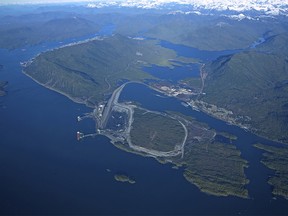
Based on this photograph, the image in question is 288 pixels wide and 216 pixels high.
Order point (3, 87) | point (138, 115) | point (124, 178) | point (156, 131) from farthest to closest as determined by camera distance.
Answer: point (3, 87) → point (138, 115) → point (156, 131) → point (124, 178)

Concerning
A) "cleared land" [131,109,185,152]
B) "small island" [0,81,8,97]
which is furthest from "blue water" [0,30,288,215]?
"small island" [0,81,8,97]

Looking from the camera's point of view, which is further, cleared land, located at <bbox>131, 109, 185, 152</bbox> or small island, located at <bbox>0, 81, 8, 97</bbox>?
small island, located at <bbox>0, 81, 8, 97</bbox>

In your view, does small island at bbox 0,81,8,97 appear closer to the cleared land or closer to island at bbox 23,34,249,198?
island at bbox 23,34,249,198

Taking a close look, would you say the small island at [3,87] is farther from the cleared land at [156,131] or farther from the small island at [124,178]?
the small island at [124,178]

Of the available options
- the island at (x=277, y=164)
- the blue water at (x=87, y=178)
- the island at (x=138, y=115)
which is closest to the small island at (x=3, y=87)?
the island at (x=138, y=115)

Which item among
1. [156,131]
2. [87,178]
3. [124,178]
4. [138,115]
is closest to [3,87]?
[138,115]

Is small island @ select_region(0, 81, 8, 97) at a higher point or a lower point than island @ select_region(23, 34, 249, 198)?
lower

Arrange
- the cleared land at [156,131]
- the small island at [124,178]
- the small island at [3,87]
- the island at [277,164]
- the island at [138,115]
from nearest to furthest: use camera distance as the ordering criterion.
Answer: the small island at [124,178] < the island at [277,164] < the island at [138,115] < the cleared land at [156,131] < the small island at [3,87]

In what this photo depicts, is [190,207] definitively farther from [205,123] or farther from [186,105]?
[186,105]

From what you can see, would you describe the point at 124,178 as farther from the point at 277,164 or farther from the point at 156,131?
the point at 277,164
